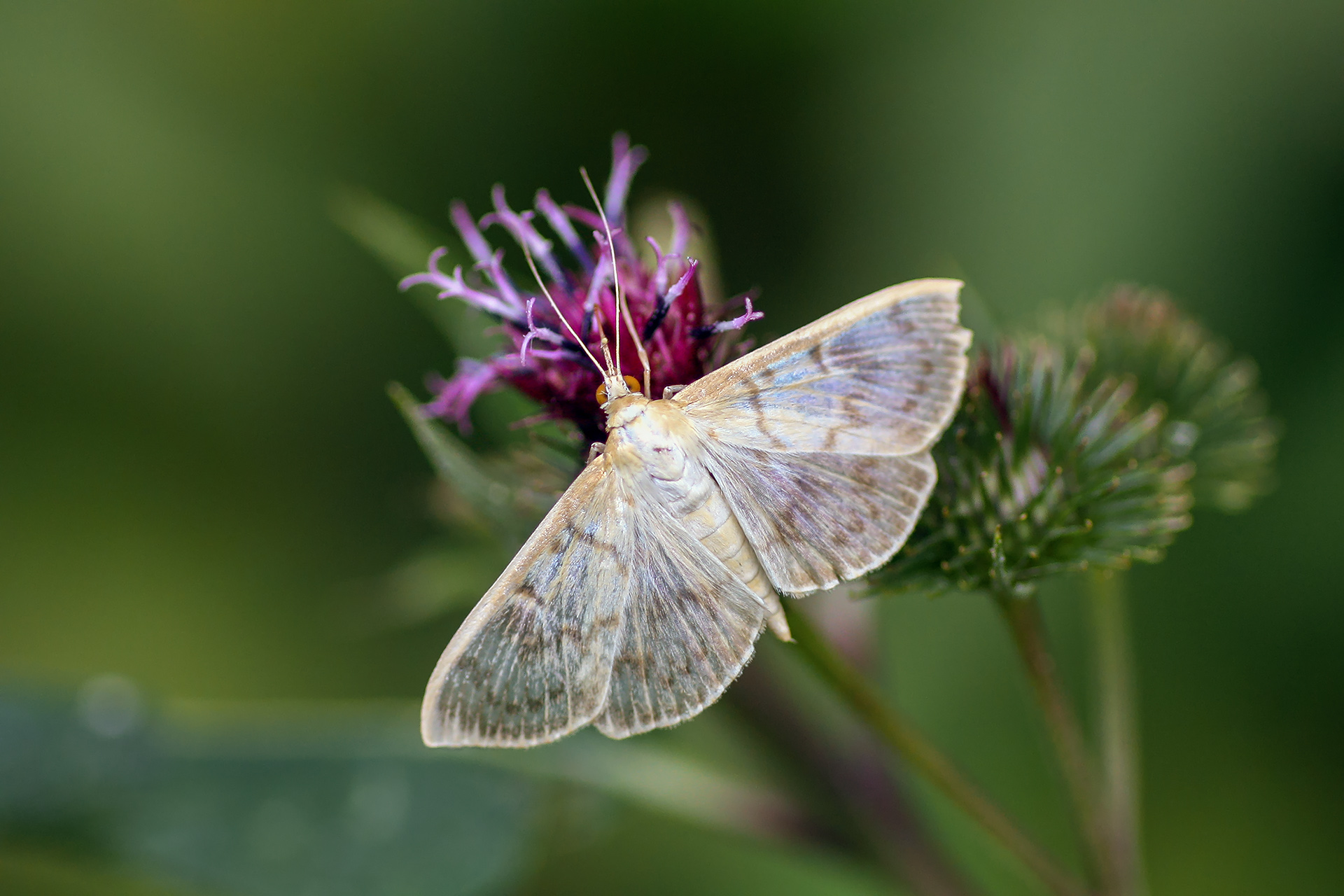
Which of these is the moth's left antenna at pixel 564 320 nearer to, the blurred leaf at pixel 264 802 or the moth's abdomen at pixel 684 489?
the moth's abdomen at pixel 684 489

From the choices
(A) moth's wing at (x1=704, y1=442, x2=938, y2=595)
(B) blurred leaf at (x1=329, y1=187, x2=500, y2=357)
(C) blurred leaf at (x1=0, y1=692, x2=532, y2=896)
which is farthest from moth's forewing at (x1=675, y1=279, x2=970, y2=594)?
(C) blurred leaf at (x1=0, y1=692, x2=532, y2=896)

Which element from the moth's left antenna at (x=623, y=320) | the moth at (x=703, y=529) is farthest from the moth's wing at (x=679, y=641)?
the moth's left antenna at (x=623, y=320)

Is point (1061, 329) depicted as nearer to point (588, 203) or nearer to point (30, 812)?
point (588, 203)

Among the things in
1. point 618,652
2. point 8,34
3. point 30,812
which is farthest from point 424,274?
point 8,34

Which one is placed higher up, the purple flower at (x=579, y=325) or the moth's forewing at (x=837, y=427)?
the purple flower at (x=579, y=325)

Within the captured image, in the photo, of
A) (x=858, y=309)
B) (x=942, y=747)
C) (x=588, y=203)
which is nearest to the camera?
(x=858, y=309)

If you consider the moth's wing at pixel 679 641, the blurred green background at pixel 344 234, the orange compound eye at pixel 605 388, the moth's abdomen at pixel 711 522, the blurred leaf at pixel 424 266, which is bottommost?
the moth's wing at pixel 679 641

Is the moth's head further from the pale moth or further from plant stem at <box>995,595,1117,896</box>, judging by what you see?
plant stem at <box>995,595,1117,896</box>
